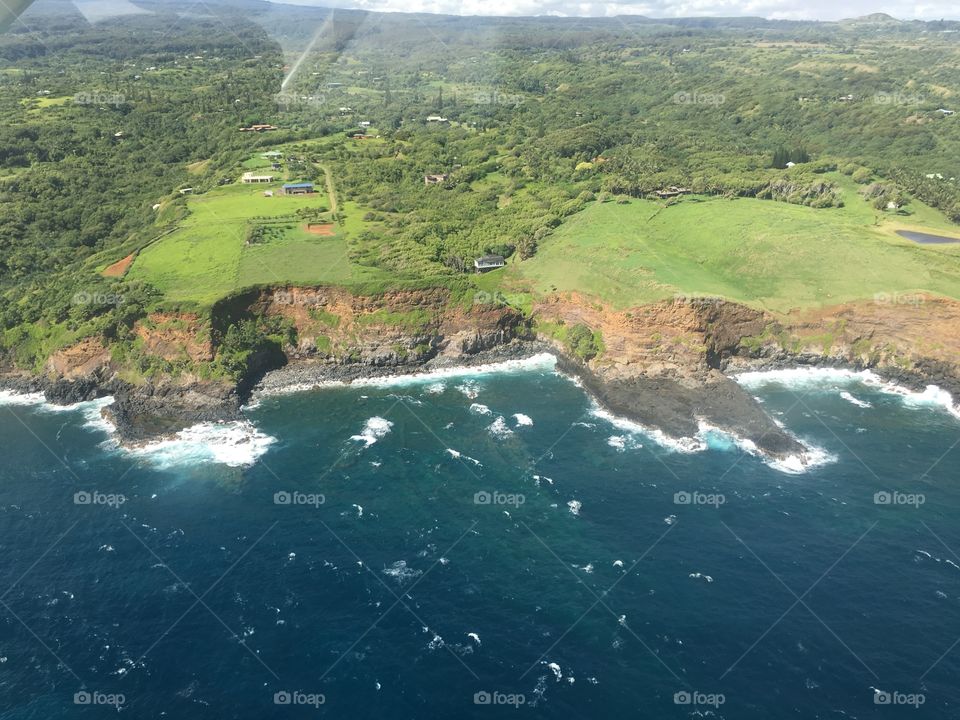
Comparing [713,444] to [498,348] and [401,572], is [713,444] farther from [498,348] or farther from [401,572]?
[401,572]

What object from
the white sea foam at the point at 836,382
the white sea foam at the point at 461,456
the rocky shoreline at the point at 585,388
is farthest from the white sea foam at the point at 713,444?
the white sea foam at the point at 461,456

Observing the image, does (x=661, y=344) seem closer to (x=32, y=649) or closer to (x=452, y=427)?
(x=452, y=427)

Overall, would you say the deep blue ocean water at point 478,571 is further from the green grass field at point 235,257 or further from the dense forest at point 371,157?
the dense forest at point 371,157

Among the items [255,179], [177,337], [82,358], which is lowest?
[82,358]

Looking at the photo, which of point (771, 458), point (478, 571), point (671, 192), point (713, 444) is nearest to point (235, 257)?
point (478, 571)

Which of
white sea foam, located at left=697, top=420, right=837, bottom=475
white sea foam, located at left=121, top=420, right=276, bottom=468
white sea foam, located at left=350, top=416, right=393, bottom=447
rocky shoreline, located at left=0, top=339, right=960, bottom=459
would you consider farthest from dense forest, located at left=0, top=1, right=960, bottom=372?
white sea foam, located at left=697, top=420, right=837, bottom=475
